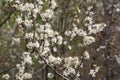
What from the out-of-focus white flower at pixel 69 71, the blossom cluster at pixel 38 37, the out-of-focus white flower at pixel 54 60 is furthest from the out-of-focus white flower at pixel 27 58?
the out-of-focus white flower at pixel 69 71

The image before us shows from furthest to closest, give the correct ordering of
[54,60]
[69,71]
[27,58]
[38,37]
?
[69,71] → [54,60] → [38,37] → [27,58]

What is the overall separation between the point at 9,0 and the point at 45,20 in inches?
18.4

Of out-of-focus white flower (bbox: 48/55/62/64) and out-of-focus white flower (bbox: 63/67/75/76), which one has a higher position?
out-of-focus white flower (bbox: 48/55/62/64)

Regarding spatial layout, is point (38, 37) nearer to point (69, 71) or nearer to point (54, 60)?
point (54, 60)

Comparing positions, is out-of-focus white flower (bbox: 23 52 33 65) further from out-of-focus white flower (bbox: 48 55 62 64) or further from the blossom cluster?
out-of-focus white flower (bbox: 48 55 62 64)

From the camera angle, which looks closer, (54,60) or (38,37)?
(38,37)

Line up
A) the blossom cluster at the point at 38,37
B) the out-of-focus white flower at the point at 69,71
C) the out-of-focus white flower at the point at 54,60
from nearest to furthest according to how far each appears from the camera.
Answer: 1. the blossom cluster at the point at 38,37
2. the out-of-focus white flower at the point at 54,60
3. the out-of-focus white flower at the point at 69,71

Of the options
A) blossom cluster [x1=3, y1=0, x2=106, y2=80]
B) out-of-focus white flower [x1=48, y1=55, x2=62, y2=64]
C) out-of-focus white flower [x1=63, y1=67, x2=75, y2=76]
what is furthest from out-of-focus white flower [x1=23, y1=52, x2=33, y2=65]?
out-of-focus white flower [x1=63, y1=67, x2=75, y2=76]

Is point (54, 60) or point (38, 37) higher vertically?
point (38, 37)

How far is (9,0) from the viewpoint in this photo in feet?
14.5

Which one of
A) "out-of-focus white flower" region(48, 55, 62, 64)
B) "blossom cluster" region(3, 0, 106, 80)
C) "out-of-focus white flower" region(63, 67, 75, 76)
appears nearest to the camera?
"blossom cluster" region(3, 0, 106, 80)

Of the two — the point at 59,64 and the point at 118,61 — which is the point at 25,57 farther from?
the point at 118,61

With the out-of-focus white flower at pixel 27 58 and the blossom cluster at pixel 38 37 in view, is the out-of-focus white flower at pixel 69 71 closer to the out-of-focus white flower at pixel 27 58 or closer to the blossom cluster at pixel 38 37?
the blossom cluster at pixel 38 37

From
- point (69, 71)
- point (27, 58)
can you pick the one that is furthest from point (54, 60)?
point (27, 58)
